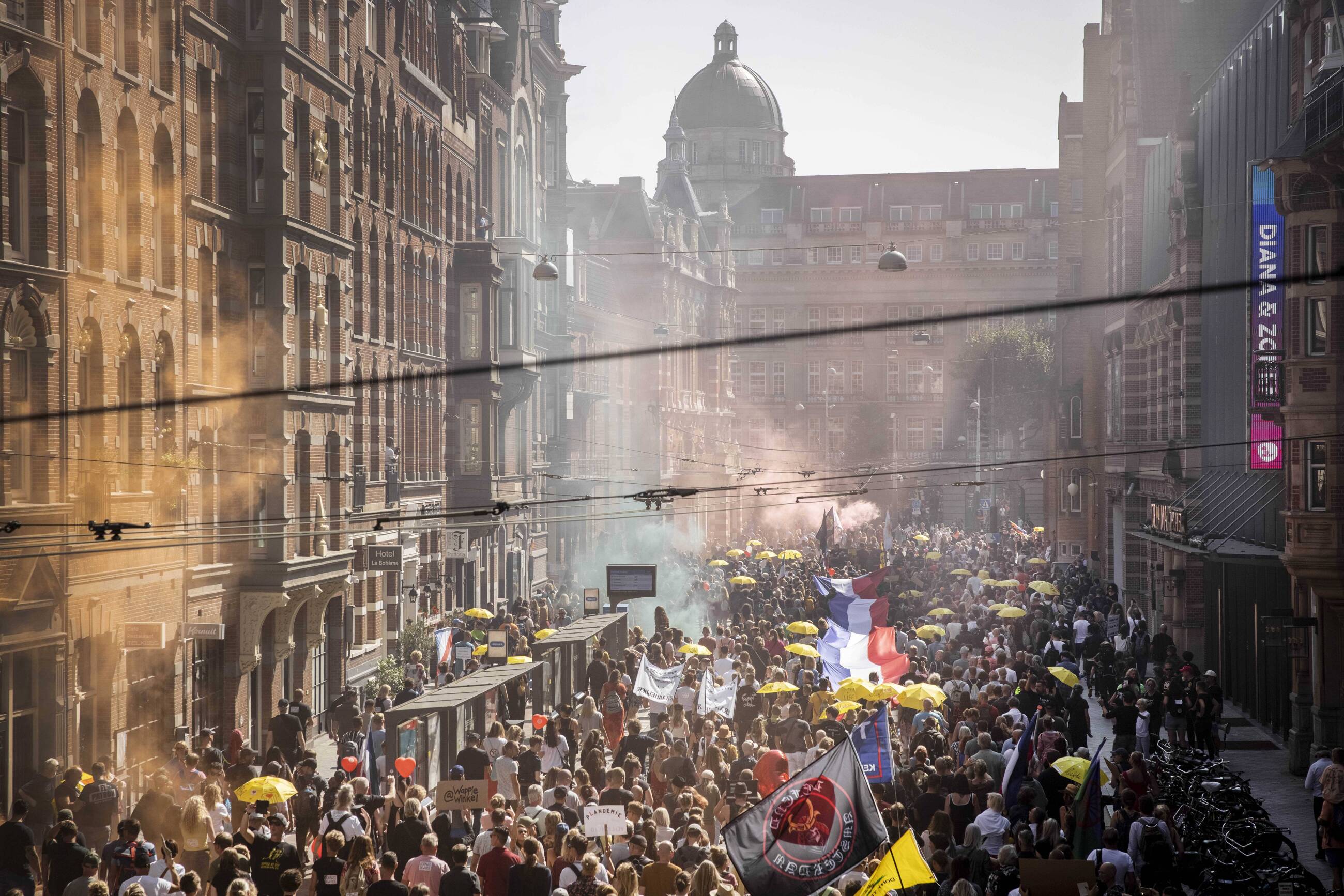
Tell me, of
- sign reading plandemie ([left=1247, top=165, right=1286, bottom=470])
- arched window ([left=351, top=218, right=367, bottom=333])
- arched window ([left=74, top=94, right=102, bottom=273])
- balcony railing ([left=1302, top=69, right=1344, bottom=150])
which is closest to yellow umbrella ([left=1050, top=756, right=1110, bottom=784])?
balcony railing ([left=1302, top=69, right=1344, bottom=150])

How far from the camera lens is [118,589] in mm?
20984

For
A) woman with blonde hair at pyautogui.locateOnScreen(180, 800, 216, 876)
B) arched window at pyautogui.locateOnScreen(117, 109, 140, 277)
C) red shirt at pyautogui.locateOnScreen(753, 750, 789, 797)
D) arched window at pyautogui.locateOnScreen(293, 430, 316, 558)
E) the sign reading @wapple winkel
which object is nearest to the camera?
woman with blonde hair at pyautogui.locateOnScreen(180, 800, 216, 876)

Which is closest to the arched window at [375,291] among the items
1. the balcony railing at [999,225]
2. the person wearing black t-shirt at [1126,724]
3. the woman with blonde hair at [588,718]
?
the woman with blonde hair at [588,718]

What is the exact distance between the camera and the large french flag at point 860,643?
22438 millimetres

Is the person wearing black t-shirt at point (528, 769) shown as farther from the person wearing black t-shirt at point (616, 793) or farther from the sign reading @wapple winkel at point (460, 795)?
the person wearing black t-shirt at point (616, 793)

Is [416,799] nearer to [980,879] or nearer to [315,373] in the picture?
[980,879]

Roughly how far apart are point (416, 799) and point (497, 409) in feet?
102

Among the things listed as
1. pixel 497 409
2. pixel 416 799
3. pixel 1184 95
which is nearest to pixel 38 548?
pixel 416 799

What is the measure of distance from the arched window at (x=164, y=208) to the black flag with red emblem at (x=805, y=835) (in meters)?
15.0

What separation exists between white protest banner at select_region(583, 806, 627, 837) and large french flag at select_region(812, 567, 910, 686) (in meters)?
8.83

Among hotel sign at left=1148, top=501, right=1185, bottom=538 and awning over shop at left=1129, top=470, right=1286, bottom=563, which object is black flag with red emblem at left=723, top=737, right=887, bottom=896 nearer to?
awning over shop at left=1129, top=470, right=1286, bottom=563

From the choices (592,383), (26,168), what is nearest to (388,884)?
(26,168)

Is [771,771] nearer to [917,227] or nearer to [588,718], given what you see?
[588,718]

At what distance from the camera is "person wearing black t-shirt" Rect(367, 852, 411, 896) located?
36.7ft
